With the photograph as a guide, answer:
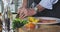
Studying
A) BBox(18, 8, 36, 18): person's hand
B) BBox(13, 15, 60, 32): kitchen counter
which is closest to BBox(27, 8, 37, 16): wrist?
BBox(18, 8, 36, 18): person's hand

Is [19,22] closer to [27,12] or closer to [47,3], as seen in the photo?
[27,12]

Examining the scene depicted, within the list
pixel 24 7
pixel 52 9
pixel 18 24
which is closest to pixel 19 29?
pixel 18 24

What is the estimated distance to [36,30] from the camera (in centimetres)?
98

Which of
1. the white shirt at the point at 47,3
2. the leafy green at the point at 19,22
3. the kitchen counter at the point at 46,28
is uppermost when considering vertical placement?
the white shirt at the point at 47,3

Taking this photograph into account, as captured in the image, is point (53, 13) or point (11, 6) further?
point (11, 6)

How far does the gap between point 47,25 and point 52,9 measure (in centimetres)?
13

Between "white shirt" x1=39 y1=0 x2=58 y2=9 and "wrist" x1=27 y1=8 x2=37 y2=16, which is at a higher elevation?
"white shirt" x1=39 y1=0 x2=58 y2=9

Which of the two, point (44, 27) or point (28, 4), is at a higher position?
point (28, 4)

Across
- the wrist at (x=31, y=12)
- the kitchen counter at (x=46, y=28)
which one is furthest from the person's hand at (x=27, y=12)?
the kitchen counter at (x=46, y=28)

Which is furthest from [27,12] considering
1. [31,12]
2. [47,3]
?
[47,3]

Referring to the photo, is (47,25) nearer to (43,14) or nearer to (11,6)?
(43,14)

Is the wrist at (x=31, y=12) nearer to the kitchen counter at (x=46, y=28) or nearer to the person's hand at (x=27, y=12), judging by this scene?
the person's hand at (x=27, y=12)

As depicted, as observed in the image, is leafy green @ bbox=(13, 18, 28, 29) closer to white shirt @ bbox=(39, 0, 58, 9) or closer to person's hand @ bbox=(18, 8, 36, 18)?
person's hand @ bbox=(18, 8, 36, 18)

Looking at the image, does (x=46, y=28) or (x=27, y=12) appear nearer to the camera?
(x=46, y=28)
